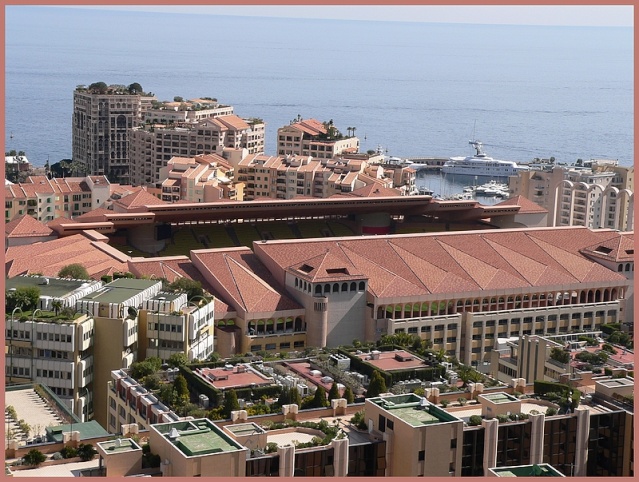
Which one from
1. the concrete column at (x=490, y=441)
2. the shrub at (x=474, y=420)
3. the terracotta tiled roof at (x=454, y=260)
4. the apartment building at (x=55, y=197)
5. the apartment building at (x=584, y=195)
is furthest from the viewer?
the apartment building at (x=584, y=195)

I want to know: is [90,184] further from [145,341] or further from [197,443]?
[197,443]

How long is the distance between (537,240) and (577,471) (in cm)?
1999

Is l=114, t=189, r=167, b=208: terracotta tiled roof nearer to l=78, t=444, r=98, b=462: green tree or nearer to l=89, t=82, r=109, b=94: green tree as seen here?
l=78, t=444, r=98, b=462: green tree

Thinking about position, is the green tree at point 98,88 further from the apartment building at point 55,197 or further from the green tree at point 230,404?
the green tree at point 230,404

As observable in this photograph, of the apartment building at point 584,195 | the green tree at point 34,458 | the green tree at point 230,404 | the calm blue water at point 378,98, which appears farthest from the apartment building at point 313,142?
the green tree at point 34,458

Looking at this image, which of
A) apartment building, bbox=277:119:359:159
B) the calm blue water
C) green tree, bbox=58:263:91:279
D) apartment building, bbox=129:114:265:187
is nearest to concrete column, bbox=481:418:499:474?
green tree, bbox=58:263:91:279

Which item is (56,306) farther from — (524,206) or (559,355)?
(524,206)

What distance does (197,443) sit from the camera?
62.2 feet

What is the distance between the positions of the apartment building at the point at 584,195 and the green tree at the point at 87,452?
3809 centimetres

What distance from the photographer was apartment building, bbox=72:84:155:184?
73.8 meters

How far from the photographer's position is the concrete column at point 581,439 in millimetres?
22453

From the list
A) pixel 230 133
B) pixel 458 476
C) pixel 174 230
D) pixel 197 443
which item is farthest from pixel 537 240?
pixel 230 133

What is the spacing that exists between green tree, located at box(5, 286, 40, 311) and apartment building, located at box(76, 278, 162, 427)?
100 centimetres

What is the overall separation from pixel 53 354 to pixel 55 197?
27.6m
